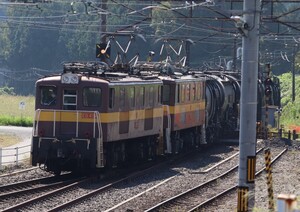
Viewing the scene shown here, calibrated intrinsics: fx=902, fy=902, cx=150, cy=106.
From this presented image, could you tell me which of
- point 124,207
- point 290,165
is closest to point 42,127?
point 124,207

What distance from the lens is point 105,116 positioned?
24.8 metres

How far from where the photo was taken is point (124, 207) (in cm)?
2014

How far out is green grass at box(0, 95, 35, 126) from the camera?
53906mm

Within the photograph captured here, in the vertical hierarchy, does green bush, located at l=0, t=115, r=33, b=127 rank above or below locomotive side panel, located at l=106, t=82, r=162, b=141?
below

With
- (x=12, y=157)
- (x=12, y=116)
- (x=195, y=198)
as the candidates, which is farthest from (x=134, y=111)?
(x=12, y=116)

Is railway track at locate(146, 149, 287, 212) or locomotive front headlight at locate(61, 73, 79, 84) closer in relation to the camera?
railway track at locate(146, 149, 287, 212)

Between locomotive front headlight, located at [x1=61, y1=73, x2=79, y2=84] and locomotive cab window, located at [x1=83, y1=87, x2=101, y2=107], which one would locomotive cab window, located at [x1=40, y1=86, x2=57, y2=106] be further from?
locomotive cab window, located at [x1=83, y1=87, x2=101, y2=107]

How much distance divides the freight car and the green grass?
22.3 m

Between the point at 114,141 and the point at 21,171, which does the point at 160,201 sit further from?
the point at 21,171

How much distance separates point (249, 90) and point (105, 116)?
845 centimetres

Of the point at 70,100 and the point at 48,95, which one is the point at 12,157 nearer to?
the point at 48,95

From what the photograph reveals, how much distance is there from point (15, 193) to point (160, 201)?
11.4ft

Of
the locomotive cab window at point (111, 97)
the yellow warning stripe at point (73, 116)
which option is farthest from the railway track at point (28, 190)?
the locomotive cab window at point (111, 97)

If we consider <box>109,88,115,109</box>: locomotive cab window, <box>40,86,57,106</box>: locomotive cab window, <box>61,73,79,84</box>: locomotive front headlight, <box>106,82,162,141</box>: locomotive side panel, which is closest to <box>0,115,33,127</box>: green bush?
<box>106,82,162,141</box>: locomotive side panel
